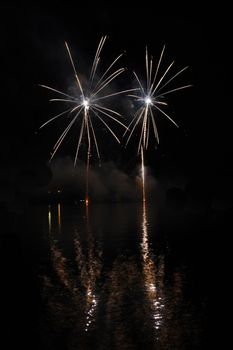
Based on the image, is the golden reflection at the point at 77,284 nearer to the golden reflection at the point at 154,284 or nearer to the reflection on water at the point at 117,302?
the reflection on water at the point at 117,302

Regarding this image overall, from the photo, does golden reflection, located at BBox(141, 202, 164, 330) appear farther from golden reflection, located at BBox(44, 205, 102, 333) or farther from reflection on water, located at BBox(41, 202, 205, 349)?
golden reflection, located at BBox(44, 205, 102, 333)

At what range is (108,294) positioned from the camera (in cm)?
4616

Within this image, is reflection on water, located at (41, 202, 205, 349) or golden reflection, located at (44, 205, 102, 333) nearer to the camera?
reflection on water, located at (41, 202, 205, 349)

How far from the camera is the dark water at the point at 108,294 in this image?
33688 mm

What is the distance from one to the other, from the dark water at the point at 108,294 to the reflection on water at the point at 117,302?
0.07 meters

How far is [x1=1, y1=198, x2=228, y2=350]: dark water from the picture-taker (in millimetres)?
33688

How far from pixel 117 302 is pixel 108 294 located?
3554 mm

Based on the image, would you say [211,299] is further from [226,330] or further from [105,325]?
[105,325]

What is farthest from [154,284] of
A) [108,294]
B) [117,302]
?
[117,302]

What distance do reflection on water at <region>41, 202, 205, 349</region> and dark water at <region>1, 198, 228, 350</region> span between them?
70 mm

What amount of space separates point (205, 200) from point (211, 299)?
95.5 meters

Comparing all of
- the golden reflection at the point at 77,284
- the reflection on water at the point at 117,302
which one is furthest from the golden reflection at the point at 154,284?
the golden reflection at the point at 77,284

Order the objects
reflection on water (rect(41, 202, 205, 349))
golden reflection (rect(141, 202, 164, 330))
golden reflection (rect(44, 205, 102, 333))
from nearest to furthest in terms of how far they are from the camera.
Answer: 1. reflection on water (rect(41, 202, 205, 349))
2. golden reflection (rect(141, 202, 164, 330))
3. golden reflection (rect(44, 205, 102, 333))

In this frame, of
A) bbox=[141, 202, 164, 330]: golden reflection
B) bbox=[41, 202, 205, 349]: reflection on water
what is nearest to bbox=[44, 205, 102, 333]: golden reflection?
bbox=[41, 202, 205, 349]: reflection on water
